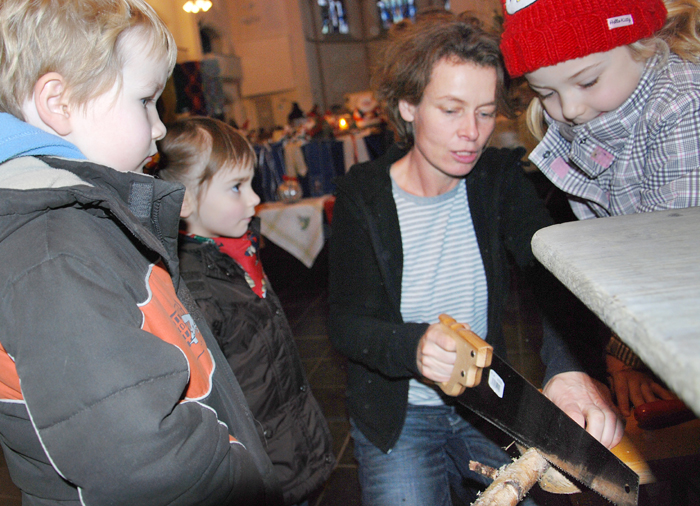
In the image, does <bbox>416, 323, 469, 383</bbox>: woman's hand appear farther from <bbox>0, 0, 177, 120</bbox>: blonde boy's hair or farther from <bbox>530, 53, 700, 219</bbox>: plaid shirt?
<bbox>0, 0, 177, 120</bbox>: blonde boy's hair

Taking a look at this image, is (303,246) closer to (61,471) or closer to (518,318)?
(518,318)

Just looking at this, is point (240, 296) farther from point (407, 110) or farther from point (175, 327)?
point (407, 110)

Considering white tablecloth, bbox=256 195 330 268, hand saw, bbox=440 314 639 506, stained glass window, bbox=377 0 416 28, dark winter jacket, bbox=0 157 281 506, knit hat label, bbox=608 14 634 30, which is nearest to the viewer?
dark winter jacket, bbox=0 157 281 506

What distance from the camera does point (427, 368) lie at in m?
1.17

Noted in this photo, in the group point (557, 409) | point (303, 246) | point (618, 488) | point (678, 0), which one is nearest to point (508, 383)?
point (557, 409)

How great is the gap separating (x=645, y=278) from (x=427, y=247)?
114cm

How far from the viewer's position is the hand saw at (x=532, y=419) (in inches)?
31.8

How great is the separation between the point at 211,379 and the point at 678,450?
905 mm

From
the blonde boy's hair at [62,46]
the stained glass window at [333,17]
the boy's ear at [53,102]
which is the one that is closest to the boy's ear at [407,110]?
the blonde boy's hair at [62,46]

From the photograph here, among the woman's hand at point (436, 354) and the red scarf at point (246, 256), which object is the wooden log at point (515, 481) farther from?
the red scarf at point (246, 256)

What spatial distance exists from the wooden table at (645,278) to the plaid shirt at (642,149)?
1.31ft

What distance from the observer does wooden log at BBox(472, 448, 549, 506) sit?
2.36 feet

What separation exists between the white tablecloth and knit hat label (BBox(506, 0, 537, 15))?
353 centimetres

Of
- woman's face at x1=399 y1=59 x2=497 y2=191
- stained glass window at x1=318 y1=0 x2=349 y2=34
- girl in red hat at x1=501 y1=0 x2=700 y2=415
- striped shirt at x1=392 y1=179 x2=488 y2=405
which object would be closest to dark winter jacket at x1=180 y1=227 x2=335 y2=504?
striped shirt at x1=392 y1=179 x2=488 y2=405
